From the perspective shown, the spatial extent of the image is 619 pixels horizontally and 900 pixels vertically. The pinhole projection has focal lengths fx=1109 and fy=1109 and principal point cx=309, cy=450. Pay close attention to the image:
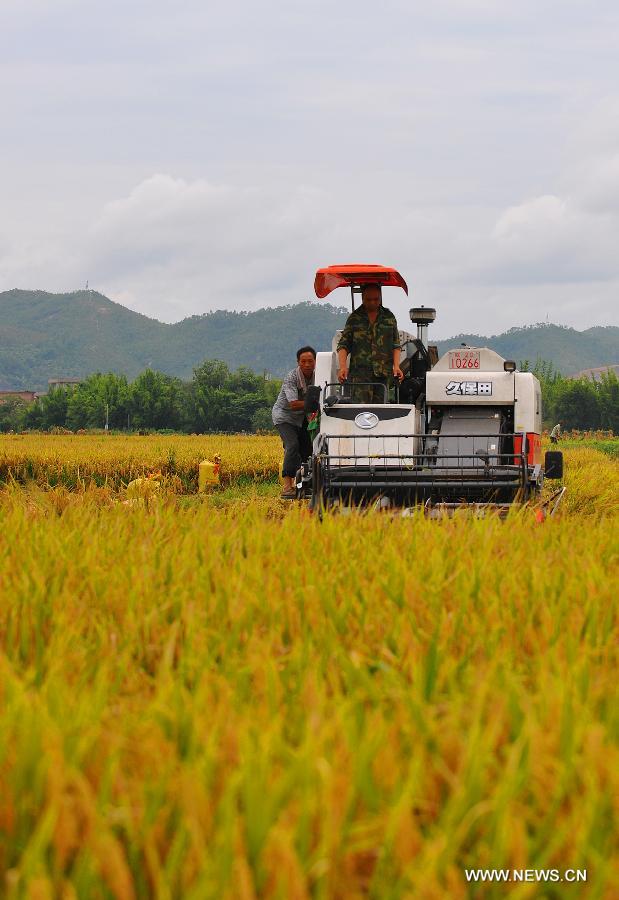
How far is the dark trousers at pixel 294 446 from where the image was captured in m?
13.1

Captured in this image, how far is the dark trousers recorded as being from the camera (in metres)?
13.1

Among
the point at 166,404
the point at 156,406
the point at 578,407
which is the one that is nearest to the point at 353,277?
the point at 578,407

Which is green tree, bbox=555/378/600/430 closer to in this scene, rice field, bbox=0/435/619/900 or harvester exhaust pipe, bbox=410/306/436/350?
harvester exhaust pipe, bbox=410/306/436/350

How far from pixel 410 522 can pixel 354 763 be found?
182 inches

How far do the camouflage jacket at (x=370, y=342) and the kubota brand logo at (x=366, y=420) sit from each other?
0.71m

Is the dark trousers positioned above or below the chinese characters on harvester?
below

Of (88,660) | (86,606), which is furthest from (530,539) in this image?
(88,660)

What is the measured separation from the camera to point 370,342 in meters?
11.4

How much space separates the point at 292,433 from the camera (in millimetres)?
13086

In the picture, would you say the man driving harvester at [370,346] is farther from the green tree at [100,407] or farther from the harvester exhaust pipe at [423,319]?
the green tree at [100,407]

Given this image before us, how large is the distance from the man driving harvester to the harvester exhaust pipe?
1.02 feet

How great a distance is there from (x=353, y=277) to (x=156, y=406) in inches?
4114

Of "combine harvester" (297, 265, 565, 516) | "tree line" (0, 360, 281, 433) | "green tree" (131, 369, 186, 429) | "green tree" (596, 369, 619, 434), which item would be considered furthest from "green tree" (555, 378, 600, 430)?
"combine harvester" (297, 265, 565, 516)

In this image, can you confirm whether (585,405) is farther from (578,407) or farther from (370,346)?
(370,346)
